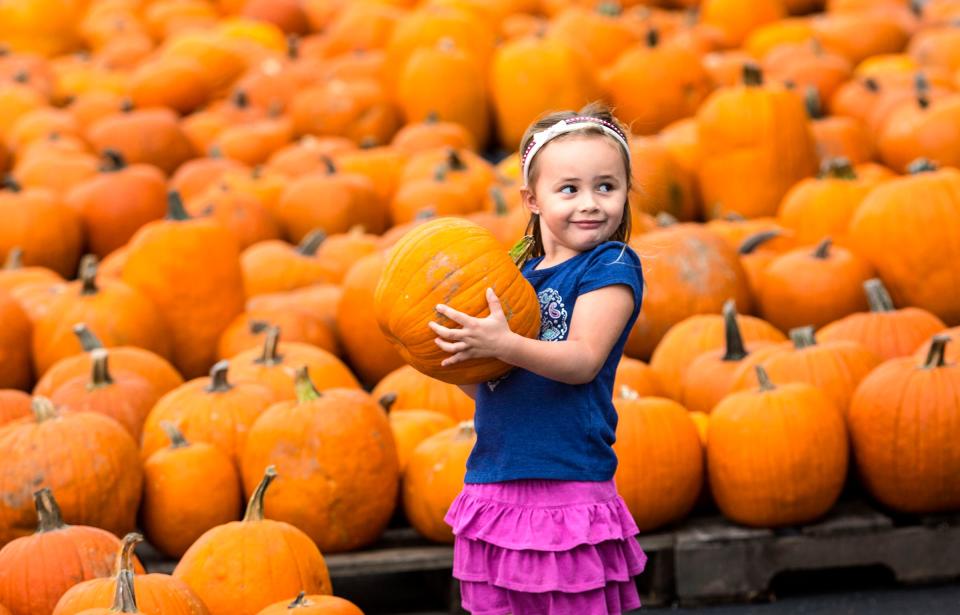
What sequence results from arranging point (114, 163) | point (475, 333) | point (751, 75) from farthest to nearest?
point (114, 163), point (751, 75), point (475, 333)

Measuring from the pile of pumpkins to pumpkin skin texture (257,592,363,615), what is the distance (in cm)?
2

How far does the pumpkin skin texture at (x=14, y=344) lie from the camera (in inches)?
206

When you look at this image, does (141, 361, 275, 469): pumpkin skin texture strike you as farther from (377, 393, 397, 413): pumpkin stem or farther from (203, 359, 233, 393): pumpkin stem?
(377, 393, 397, 413): pumpkin stem

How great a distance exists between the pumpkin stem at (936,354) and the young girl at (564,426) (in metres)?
1.70

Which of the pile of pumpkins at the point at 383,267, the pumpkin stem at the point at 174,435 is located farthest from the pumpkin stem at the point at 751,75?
the pumpkin stem at the point at 174,435

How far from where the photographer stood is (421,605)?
14.1 ft

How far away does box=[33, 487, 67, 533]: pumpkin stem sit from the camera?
3.46 m

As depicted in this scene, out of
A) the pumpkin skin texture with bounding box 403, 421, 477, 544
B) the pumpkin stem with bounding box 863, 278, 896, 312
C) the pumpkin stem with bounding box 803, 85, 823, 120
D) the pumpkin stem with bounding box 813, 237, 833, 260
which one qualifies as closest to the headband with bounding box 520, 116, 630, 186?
the pumpkin skin texture with bounding box 403, 421, 477, 544

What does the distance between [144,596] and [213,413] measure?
4.66 ft

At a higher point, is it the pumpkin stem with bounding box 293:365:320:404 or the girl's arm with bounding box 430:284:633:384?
the girl's arm with bounding box 430:284:633:384

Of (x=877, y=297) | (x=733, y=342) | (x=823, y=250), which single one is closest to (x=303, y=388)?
(x=733, y=342)

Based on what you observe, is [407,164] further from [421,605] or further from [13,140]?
[421,605]

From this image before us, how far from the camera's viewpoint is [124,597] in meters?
2.77

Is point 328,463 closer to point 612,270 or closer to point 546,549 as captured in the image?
point 546,549
